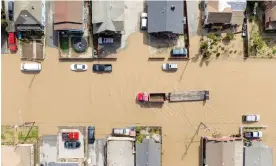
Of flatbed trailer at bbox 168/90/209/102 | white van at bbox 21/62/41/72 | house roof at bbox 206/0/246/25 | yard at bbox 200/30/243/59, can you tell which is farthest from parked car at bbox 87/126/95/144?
house roof at bbox 206/0/246/25

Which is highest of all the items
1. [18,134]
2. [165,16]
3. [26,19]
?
[165,16]

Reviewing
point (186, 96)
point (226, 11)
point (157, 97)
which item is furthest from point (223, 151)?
point (226, 11)

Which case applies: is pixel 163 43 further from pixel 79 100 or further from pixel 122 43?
pixel 79 100

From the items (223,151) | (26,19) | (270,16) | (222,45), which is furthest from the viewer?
(222,45)

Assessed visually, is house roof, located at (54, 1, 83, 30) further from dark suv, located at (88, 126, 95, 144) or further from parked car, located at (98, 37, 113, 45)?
dark suv, located at (88, 126, 95, 144)

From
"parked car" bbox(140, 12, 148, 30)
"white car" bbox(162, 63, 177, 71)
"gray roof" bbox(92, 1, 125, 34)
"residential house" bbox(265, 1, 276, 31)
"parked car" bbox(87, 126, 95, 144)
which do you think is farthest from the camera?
"white car" bbox(162, 63, 177, 71)

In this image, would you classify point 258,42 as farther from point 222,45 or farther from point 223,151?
point 223,151

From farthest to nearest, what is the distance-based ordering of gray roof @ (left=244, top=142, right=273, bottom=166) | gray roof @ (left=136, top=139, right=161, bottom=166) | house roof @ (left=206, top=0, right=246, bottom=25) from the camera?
gray roof @ (left=244, top=142, right=273, bottom=166) → gray roof @ (left=136, top=139, right=161, bottom=166) → house roof @ (left=206, top=0, right=246, bottom=25)
